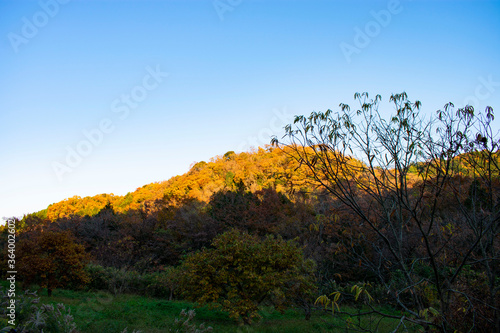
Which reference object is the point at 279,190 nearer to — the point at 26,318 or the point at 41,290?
the point at 41,290

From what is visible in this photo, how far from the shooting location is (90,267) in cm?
1295

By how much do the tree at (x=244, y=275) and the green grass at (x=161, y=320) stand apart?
53cm

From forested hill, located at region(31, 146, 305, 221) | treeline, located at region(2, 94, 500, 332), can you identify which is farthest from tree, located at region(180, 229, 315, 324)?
forested hill, located at region(31, 146, 305, 221)

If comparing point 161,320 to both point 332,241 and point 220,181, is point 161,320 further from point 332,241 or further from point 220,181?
point 220,181

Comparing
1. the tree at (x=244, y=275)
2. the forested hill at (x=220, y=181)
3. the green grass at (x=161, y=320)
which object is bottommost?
the green grass at (x=161, y=320)

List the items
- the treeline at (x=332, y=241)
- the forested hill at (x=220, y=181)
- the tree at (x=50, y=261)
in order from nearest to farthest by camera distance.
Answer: the treeline at (x=332, y=241), the tree at (x=50, y=261), the forested hill at (x=220, y=181)

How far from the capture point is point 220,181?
88.9ft

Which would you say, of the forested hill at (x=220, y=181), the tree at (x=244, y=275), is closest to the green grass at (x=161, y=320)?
the tree at (x=244, y=275)

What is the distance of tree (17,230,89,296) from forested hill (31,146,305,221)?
1291cm

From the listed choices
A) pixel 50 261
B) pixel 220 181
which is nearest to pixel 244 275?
pixel 50 261

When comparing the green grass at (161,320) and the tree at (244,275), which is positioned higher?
the tree at (244,275)

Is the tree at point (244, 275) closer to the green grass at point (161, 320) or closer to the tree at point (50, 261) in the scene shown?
the green grass at point (161, 320)

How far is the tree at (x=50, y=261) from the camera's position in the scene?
1035 cm

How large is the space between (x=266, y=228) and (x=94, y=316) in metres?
10.6
